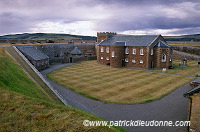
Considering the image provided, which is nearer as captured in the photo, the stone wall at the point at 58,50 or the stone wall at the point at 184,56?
the stone wall at the point at 58,50

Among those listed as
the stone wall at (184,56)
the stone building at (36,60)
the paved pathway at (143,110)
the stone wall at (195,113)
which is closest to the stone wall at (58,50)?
the stone building at (36,60)

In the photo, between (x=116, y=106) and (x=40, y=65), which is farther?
(x=40, y=65)

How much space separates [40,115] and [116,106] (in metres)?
9.91

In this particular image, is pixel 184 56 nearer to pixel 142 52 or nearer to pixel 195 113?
pixel 142 52

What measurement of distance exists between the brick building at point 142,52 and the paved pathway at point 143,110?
745 inches

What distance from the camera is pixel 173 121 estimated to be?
1322 cm

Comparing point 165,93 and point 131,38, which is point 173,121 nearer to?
point 165,93

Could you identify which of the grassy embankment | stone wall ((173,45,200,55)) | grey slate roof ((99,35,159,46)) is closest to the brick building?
grey slate roof ((99,35,159,46))

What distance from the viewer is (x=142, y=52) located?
3759 centimetres

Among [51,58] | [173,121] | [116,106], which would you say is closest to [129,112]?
[116,106]

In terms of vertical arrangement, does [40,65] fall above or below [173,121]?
above

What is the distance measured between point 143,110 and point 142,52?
79.6ft

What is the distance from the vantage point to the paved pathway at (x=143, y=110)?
13586mm

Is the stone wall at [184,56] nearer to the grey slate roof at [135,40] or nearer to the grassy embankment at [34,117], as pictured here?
the grey slate roof at [135,40]
